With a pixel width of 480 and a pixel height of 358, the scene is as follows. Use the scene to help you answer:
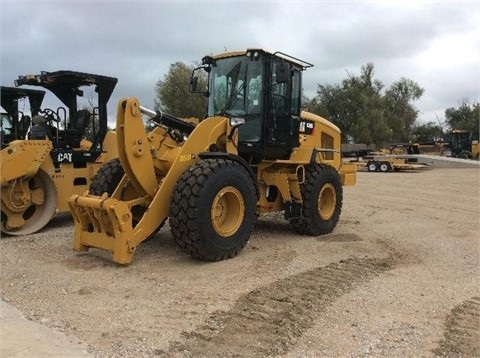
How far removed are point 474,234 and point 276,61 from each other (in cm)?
419

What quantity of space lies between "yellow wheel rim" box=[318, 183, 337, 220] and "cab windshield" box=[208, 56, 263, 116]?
1838 mm

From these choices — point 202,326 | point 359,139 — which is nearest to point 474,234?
point 202,326

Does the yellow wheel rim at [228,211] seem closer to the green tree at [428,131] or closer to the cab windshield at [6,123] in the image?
the cab windshield at [6,123]

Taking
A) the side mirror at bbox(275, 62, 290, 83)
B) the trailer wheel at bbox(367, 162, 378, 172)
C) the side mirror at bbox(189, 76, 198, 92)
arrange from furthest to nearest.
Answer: the trailer wheel at bbox(367, 162, 378, 172)
the side mirror at bbox(189, 76, 198, 92)
the side mirror at bbox(275, 62, 290, 83)

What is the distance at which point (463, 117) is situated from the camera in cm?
5916

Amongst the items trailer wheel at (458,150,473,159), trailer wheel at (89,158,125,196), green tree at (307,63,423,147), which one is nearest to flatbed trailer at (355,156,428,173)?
trailer wheel at (458,150,473,159)

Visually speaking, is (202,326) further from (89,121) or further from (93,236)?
(89,121)

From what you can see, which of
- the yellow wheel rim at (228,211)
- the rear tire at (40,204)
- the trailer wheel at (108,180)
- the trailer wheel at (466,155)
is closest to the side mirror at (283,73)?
the yellow wheel rim at (228,211)

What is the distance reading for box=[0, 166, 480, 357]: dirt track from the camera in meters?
3.64

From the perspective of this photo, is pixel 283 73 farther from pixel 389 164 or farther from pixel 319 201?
pixel 389 164

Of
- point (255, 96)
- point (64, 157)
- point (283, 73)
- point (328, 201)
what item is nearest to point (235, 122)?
point (255, 96)

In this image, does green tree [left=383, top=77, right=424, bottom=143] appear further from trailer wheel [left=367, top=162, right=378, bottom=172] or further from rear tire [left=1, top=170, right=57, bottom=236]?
rear tire [left=1, top=170, right=57, bottom=236]

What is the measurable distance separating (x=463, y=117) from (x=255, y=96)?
5875 cm

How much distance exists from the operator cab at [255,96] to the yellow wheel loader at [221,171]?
0.01 m
